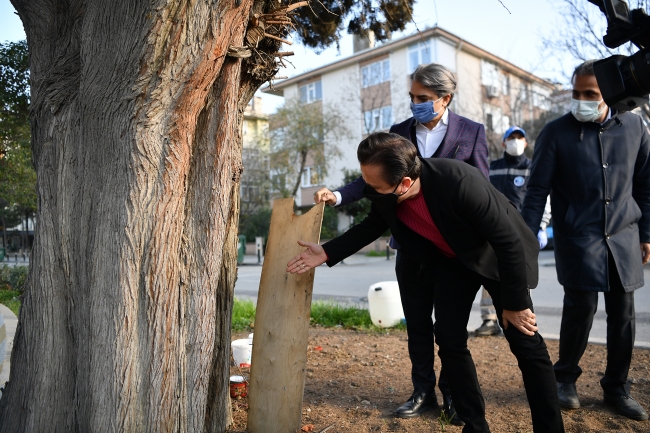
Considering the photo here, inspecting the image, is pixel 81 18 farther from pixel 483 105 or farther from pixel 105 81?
pixel 483 105

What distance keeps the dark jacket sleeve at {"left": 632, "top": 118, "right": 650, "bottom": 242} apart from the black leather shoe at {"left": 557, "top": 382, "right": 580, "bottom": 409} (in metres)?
1.08

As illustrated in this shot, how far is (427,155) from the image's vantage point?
12.1 ft

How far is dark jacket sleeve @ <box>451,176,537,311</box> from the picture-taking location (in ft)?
8.61

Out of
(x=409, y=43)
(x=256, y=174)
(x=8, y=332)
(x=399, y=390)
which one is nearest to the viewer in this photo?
(x=399, y=390)

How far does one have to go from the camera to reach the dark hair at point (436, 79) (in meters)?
3.56

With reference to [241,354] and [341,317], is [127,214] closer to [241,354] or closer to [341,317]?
[241,354]

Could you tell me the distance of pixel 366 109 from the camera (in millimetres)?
33656


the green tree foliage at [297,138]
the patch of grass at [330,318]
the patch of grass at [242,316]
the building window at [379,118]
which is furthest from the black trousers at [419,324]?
the building window at [379,118]

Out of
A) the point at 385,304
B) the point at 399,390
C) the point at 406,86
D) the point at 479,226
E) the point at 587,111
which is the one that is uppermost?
the point at 406,86

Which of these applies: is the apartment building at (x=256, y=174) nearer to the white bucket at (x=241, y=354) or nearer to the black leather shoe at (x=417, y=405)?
the white bucket at (x=241, y=354)

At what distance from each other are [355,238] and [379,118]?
30117 millimetres

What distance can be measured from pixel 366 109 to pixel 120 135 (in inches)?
1251

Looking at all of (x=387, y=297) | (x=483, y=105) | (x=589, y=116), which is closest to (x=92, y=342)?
(x=589, y=116)

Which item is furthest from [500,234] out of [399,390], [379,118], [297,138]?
[379,118]
